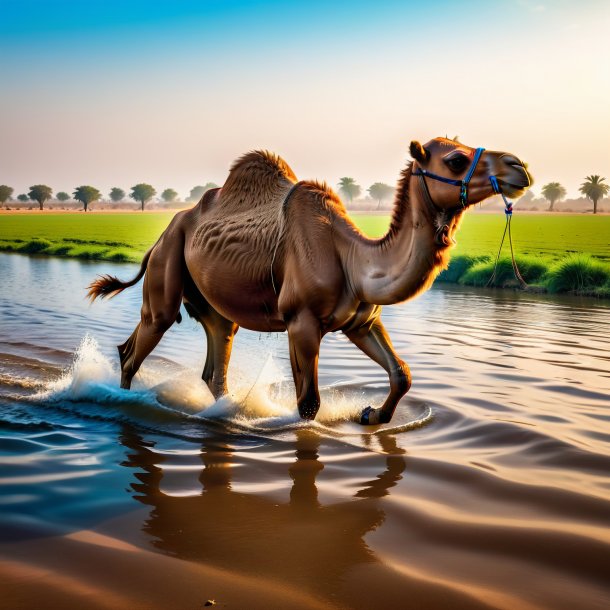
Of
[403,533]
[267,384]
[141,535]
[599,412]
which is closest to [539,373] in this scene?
[599,412]

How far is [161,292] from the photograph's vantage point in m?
6.67

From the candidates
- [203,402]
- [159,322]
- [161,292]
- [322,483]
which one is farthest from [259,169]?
[322,483]

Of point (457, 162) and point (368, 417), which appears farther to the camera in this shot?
point (368, 417)

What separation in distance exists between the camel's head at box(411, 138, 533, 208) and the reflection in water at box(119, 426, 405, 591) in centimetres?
165

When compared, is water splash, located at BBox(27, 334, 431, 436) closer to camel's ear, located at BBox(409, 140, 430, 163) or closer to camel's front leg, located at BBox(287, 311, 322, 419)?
camel's front leg, located at BBox(287, 311, 322, 419)

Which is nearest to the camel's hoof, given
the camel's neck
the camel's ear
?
the camel's neck

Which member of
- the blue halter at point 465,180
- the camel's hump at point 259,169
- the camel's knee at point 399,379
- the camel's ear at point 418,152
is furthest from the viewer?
the camel's hump at point 259,169

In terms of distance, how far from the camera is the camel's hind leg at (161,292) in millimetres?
6609

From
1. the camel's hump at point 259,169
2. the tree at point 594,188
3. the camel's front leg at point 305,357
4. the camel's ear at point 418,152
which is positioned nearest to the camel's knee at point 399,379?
the camel's front leg at point 305,357

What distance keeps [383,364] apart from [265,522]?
216cm

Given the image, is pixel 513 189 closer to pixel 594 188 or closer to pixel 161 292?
pixel 161 292

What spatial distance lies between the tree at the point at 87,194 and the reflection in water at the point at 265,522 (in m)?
141

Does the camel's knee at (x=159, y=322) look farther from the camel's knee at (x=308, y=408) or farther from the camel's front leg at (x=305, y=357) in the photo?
the camel's knee at (x=308, y=408)

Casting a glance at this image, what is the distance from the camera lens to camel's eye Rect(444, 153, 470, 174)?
4551 millimetres
